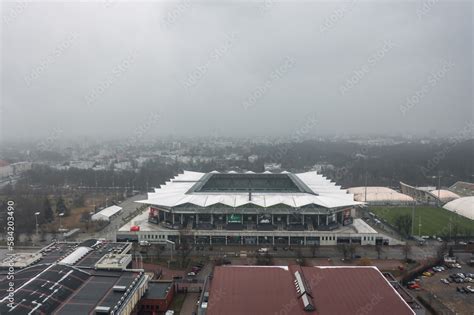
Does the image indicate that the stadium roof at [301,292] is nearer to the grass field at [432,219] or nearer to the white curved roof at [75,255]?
the white curved roof at [75,255]

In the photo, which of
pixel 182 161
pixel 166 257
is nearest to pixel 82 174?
pixel 182 161

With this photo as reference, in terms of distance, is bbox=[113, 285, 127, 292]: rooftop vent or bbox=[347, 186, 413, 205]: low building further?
bbox=[347, 186, 413, 205]: low building

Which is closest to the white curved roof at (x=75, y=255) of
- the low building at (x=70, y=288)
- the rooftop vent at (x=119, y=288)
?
the low building at (x=70, y=288)

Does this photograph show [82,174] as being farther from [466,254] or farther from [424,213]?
[466,254]

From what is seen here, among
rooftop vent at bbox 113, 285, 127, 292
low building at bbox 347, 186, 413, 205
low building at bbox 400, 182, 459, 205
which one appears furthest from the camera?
low building at bbox 400, 182, 459, 205

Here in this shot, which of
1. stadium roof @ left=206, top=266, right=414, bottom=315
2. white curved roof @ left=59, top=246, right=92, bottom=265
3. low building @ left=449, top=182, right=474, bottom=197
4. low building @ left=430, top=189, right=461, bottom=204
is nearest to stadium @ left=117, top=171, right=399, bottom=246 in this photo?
white curved roof @ left=59, top=246, right=92, bottom=265

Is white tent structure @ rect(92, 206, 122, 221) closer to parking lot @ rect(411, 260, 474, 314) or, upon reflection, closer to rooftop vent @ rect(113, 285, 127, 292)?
rooftop vent @ rect(113, 285, 127, 292)
